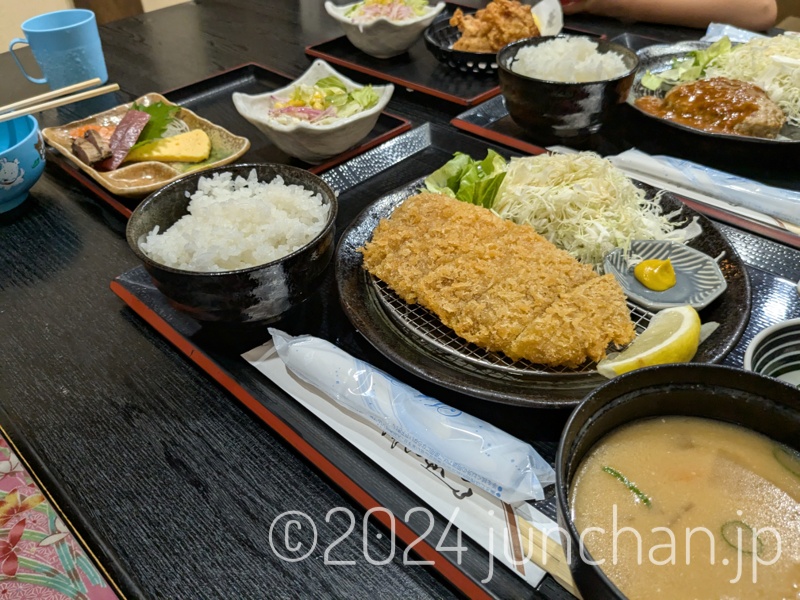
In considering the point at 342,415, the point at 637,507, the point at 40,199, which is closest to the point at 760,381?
the point at 637,507

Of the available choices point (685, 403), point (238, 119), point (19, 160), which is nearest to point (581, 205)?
point (685, 403)

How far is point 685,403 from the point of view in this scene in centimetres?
101

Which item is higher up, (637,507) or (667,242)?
(637,507)

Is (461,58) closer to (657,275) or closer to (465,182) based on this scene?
(465,182)

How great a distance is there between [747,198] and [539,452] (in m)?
1.39

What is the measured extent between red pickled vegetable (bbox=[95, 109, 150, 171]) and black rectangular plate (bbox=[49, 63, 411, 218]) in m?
0.11

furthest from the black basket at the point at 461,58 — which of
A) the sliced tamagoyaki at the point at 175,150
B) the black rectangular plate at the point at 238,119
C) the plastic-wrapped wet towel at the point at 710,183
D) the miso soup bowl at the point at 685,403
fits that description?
the miso soup bowl at the point at 685,403

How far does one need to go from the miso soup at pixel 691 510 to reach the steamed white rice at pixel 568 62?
1.99 meters

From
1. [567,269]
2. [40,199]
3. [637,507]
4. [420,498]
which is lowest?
[40,199]

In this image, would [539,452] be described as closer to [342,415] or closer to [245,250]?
[342,415]

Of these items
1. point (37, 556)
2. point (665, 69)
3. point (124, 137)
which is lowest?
point (37, 556)

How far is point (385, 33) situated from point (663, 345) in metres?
2.64

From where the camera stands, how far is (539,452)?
52.2 inches

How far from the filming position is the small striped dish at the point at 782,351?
4.26 ft
